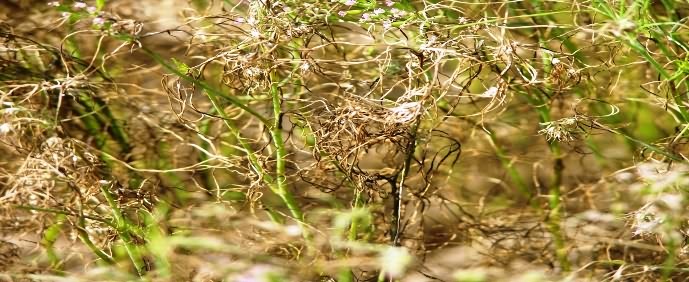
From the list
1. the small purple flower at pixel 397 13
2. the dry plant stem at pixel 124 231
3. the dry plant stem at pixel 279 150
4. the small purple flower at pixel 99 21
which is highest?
the small purple flower at pixel 397 13

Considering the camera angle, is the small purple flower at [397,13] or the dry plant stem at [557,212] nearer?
the small purple flower at [397,13]

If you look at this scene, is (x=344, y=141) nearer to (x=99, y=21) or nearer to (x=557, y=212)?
(x=99, y=21)

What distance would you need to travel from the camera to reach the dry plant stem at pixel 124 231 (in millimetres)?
1223

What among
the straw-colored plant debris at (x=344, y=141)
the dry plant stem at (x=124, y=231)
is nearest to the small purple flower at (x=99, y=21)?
the straw-colored plant debris at (x=344, y=141)

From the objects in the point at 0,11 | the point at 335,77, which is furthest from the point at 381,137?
the point at 0,11

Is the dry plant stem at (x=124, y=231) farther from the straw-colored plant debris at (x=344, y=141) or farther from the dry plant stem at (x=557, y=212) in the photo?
the dry plant stem at (x=557, y=212)

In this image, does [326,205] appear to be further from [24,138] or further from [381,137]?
[24,138]

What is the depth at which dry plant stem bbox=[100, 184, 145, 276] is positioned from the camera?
1.22 m

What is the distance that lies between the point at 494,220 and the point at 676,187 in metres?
0.51

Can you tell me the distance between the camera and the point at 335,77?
1.50 metres

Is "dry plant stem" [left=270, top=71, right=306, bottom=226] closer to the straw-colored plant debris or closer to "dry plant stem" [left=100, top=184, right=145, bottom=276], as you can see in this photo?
the straw-colored plant debris

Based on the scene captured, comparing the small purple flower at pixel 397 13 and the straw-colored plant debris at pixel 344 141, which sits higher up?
the small purple flower at pixel 397 13

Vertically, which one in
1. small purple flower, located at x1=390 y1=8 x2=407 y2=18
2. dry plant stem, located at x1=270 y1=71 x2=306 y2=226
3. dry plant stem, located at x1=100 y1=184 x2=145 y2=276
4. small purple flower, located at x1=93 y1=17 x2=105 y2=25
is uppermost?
small purple flower, located at x1=390 y1=8 x2=407 y2=18

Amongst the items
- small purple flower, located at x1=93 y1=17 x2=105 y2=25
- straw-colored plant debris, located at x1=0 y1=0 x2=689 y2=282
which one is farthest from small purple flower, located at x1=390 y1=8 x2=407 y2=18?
small purple flower, located at x1=93 y1=17 x2=105 y2=25
